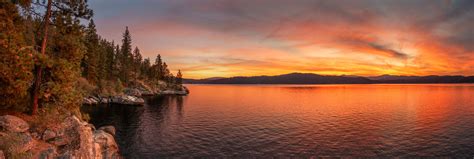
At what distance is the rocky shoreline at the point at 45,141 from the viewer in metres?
13.6

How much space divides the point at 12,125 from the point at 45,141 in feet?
7.06

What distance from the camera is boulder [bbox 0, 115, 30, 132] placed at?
15.3m

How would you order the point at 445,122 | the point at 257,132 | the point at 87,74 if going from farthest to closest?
the point at 87,74, the point at 445,122, the point at 257,132

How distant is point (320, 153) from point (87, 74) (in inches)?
3342

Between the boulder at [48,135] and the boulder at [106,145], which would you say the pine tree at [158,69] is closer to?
the boulder at [106,145]

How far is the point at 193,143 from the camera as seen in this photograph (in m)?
33.3

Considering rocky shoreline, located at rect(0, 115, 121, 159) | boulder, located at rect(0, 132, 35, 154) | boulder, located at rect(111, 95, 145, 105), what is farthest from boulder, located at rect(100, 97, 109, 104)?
boulder, located at rect(0, 132, 35, 154)

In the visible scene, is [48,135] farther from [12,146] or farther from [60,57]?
[60,57]

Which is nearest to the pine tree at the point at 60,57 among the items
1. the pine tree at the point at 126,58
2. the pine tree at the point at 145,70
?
the pine tree at the point at 126,58

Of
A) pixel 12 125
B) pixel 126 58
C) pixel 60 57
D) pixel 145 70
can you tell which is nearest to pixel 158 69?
pixel 145 70

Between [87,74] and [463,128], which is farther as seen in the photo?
[87,74]

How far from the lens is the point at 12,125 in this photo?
51.2ft

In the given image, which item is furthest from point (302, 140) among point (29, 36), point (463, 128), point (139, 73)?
point (139, 73)

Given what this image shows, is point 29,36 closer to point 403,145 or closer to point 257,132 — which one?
point 257,132
